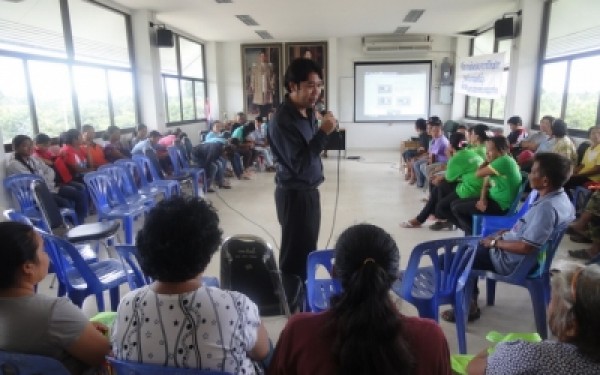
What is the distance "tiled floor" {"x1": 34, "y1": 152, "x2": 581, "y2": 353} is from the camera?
2.42 metres

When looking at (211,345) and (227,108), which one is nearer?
(211,345)

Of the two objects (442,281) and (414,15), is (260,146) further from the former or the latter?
(442,281)

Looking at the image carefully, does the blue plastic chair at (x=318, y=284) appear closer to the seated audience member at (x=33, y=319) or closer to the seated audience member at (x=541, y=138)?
the seated audience member at (x=33, y=319)

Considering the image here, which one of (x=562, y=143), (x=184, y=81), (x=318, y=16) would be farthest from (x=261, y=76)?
(x=562, y=143)

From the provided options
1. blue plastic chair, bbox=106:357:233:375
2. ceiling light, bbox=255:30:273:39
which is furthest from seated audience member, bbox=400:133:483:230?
ceiling light, bbox=255:30:273:39

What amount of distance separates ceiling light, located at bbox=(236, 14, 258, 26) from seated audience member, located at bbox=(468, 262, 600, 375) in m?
7.29

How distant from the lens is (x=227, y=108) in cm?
1085

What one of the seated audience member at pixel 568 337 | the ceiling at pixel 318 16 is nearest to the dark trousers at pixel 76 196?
the ceiling at pixel 318 16

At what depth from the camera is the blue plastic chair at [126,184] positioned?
4.05 m

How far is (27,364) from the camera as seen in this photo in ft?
3.45

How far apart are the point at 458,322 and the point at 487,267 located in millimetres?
→ 418

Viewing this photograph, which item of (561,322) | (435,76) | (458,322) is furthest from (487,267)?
(435,76)

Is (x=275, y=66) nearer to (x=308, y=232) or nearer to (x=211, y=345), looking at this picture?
(x=308, y=232)

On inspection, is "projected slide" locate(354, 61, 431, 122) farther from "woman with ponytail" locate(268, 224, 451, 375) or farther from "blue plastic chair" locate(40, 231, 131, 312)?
"woman with ponytail" locate(268, 224, 451, 375)
